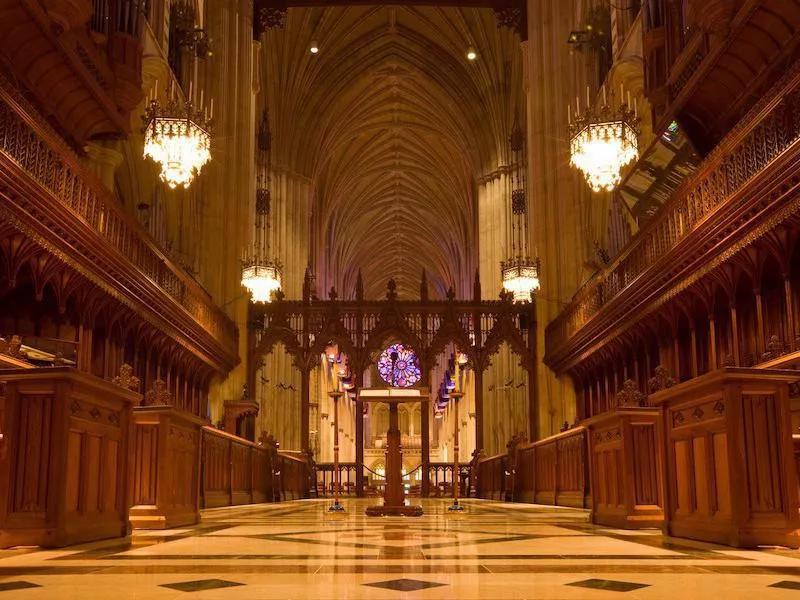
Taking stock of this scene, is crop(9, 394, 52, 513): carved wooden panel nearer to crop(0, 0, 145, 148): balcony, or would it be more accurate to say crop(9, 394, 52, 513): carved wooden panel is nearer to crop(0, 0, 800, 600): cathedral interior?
crop(0, 0, 800, 600): cathedral interior

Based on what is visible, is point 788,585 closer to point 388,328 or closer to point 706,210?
point 706,210

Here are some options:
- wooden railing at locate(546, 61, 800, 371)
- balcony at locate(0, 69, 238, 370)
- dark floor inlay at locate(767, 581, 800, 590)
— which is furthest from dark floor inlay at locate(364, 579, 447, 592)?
balcony at locate(0, 69, 238, 370)

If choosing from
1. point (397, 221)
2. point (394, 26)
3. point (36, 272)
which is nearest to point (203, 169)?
point (36, 272)

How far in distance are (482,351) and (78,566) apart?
17.2 m

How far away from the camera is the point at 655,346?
14070mm

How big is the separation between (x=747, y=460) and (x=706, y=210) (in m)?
5.47

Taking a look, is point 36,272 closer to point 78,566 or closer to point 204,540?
point 204,540

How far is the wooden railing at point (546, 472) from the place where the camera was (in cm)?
1333

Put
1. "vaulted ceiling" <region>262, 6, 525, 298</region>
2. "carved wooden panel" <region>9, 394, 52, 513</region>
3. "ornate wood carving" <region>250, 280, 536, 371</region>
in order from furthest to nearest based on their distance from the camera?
"vaulted ceiling" <region>262, 6, 525, 298</region>, "ornate wood carving" <region>250, 280, 536, 371</region>, "carved wooden panel" <region>9, 394, 52, 513</region>

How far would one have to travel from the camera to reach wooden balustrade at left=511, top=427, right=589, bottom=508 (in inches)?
521

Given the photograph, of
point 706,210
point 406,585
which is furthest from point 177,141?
point 406,585

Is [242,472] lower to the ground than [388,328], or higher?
lower

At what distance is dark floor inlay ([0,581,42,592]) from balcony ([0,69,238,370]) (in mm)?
5393

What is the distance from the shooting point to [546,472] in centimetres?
1559
